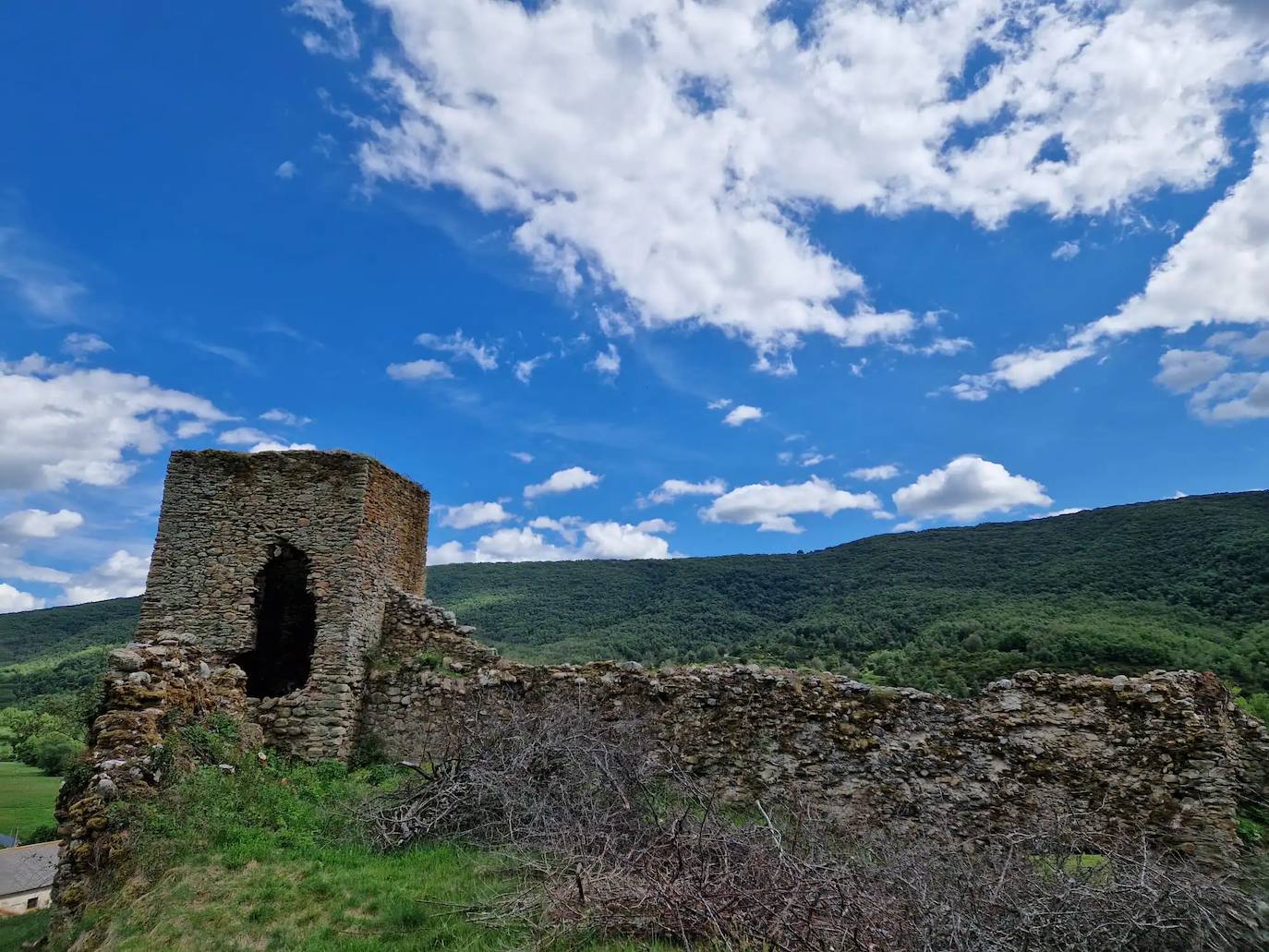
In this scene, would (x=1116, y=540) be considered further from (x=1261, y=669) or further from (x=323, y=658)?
(x=323, y=658)

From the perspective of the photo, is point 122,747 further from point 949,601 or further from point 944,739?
point 949,601

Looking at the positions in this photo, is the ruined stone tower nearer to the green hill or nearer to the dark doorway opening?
the dark doorway opening

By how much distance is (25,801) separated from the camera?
2622cm

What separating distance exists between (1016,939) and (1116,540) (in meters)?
35.4

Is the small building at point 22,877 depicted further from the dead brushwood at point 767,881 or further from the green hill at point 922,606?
the dead brushwood at point 767,881

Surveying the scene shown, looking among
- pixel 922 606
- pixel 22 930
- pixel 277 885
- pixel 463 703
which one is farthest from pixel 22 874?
pixel 922 606

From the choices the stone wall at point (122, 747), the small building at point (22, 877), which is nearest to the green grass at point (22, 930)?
the stone wall at point (122, 747)

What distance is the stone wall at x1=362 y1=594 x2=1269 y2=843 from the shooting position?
7.82m

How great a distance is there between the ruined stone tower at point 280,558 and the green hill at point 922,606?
1106 centimetres

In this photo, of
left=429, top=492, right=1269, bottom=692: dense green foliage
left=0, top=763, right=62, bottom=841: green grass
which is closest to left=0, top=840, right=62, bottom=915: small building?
left=0, top=763, right=62, bottom=841: green grass

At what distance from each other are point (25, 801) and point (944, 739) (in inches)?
1285

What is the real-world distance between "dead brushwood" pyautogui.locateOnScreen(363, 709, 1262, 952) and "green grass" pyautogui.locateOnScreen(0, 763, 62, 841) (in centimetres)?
2383

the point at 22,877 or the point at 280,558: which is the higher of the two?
the point at 280,558

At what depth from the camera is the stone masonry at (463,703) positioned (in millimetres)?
7652
